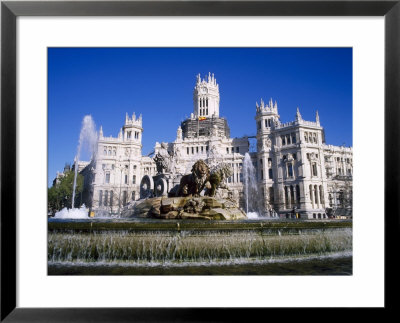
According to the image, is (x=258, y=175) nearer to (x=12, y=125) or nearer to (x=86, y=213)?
(x=86, y=213)

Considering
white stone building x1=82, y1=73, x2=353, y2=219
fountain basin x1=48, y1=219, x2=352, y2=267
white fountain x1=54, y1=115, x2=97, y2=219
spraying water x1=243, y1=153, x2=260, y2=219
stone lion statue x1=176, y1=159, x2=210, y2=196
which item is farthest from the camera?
spraying water x1=243, y1=153, x2=260, y2=219

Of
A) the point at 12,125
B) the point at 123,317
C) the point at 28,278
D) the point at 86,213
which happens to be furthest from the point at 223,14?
the point at 86,213

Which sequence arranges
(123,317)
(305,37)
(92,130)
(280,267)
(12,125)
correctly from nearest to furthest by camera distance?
(123,317) → (12,125) → (305,37) → (280,267) → (92,130)

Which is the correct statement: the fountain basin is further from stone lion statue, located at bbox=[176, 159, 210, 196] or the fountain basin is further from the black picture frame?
stone lion statue, located at bbox=[176, 159, 210, 196]

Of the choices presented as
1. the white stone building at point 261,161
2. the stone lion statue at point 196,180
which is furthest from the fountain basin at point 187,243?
the white stone building at point 261,161

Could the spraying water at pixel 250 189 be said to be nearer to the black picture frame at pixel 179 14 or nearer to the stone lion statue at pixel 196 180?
the stone lion statue at pixel 196 180

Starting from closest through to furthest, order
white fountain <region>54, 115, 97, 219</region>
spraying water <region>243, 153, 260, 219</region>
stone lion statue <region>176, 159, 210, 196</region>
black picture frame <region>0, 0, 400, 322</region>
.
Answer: black picture frame <region>0, 0, 400, 322</region>
white fountain <region>54, 115, 97, 219</region>
stone lion statue <region>176, 159, 210, 196</region>
spraying water <region>243, 153, 260, 219</region>

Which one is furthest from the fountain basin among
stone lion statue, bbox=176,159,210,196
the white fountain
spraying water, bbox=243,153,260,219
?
spraying water, bbox=243,153,260,219
